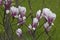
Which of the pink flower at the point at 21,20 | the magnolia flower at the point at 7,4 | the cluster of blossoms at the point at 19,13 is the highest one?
the magnolia flower at the point at 7,4

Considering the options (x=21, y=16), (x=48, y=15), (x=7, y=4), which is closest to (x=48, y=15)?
Result: (x=48, y=15)

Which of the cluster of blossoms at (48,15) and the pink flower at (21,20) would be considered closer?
the cluster of blossoms at (48,15)

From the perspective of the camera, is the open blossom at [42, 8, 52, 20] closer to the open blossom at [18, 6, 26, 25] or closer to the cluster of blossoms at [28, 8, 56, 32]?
the cluster of blossoms at [28, 8, 56, 32]

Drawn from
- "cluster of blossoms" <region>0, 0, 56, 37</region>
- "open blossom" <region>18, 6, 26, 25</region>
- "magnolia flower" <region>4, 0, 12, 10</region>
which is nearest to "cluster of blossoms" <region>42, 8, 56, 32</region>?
"cluster of blossoms" <region>0, 0, 56, 37</region>

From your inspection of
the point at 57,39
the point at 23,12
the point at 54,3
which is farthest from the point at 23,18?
the point at 54,3

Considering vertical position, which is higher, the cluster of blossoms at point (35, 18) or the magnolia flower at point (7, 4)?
the magnolia flower at point (7, 4)

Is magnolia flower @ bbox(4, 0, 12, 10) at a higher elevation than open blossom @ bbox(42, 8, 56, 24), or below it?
higher

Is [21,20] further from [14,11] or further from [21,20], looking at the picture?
[14,11]

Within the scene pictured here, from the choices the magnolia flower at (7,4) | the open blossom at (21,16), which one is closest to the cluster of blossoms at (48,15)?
the open blossom at (21,16)

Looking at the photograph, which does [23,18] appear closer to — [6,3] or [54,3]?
[6,3]

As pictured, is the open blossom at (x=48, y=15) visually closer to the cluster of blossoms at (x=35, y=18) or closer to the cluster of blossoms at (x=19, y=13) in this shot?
the cluster of blossoms at (x=35, y=18)

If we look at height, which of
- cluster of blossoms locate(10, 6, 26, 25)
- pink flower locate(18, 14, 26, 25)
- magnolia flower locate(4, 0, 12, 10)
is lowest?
pink flower locate(18, 14, 26, 25)
